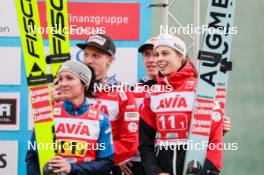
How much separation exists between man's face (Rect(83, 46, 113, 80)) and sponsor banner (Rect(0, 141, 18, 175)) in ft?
4.97

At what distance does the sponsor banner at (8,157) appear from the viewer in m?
5.62

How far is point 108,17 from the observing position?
5598 millimetres

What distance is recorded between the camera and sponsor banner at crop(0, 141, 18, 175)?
5.62 meters

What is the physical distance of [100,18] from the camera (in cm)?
560

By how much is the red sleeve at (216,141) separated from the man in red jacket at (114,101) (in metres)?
0.69

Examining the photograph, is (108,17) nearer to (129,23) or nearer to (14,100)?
(129,23)

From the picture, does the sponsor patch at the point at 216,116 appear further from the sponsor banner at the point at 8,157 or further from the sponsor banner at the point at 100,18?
the sponsor banner at the point at 8,157

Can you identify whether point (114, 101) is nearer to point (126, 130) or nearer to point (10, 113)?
point (126, 130)

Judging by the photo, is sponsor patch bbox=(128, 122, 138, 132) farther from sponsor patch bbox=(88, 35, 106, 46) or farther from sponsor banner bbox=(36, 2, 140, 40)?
sponsor banner bbox=(36, 2, 140, 40)

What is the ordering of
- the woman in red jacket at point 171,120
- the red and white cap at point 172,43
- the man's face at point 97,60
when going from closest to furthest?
1. the woman in red jacket at point 171,120
2. the red and white cap at point 172,43
3. the man's face at point 97,60

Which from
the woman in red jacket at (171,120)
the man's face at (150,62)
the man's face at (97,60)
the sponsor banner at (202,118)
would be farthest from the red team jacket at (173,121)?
the man's face at (150,62)

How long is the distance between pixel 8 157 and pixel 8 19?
1.15 meters

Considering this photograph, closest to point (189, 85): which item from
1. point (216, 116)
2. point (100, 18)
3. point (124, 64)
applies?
point (216, 116)

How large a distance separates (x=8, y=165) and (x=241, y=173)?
256cm
